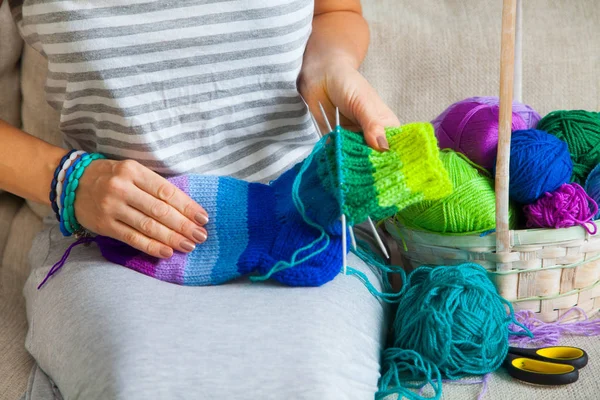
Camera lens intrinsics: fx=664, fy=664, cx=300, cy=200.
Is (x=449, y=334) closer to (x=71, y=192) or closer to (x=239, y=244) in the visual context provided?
(x=239, y=244)

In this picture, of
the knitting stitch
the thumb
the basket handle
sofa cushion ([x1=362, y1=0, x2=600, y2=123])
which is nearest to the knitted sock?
the knitting stitch

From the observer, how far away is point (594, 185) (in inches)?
38.1

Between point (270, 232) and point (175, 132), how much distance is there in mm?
188

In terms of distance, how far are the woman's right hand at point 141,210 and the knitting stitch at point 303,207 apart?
0.10ft

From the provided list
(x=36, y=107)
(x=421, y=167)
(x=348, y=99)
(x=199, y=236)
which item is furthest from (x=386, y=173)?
(x=36, y=107)

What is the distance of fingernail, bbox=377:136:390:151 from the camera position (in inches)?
31.0

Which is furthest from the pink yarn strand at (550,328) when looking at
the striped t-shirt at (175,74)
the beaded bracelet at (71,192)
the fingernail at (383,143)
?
the beaded bracelet at (71,192)

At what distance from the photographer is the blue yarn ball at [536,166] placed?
922mm

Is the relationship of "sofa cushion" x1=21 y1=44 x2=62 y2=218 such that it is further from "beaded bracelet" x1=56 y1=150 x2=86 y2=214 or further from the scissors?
the scissors

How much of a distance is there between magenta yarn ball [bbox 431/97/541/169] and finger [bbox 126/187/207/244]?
0.45 meters

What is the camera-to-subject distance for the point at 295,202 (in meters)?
0.82

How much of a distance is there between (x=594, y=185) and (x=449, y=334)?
35 centimetres

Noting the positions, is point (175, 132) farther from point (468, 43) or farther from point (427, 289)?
point (468, 43)

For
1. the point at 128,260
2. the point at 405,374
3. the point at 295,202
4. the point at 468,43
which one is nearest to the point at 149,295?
the point at 128,260
